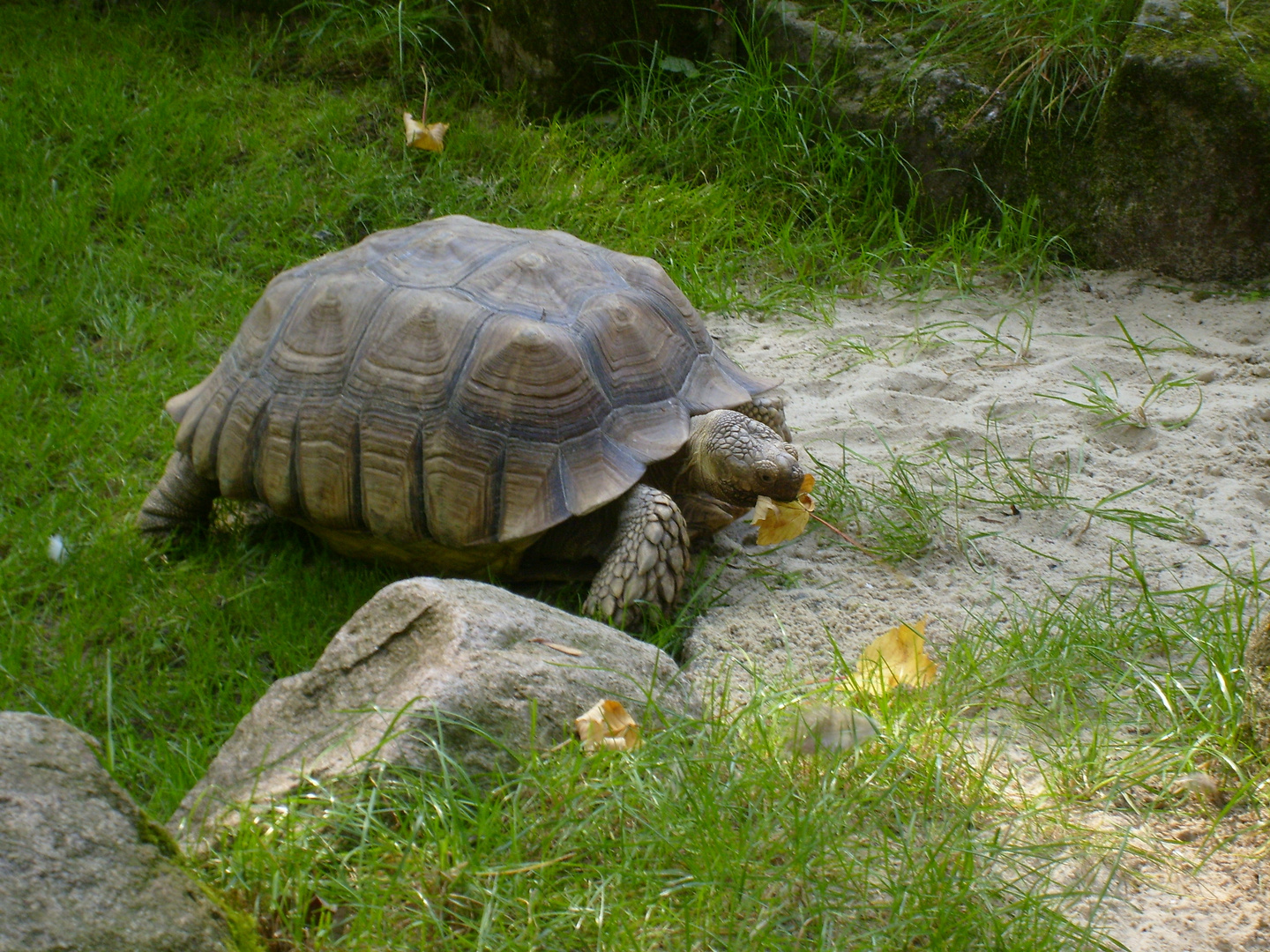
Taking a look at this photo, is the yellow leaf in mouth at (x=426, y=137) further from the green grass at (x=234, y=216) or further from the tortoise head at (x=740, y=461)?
the tortoise head at (x=740, y=461)

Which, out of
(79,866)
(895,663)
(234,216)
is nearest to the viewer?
(79,866)

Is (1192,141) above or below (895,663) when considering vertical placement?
above

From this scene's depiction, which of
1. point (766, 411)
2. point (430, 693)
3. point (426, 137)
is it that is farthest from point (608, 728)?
point (426, 137)

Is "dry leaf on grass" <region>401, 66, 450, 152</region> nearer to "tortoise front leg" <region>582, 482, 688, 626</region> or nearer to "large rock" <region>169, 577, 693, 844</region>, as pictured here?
"tortoise front leg" <region>582, 482, 688, 626</region>

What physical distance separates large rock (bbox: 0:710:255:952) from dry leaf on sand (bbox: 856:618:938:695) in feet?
4.35

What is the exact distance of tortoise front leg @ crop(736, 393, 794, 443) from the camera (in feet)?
10.6

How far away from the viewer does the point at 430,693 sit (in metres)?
1.90

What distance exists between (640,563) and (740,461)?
0.38 metres

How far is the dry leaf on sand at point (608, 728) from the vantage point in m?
1.98

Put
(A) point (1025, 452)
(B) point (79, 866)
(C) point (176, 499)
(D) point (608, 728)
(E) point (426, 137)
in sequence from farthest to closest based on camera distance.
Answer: (E) point (426, 137), (A) point (1025, 452), (C) point (176, 499), (D) point (608, 728), (B) point (79, 866)

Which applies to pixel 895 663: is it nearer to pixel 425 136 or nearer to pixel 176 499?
pixel 176 499

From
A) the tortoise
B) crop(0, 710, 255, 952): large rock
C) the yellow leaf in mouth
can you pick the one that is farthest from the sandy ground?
the yellow leaf in mouth

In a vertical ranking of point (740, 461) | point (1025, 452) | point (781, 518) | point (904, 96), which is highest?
point (904, 96)

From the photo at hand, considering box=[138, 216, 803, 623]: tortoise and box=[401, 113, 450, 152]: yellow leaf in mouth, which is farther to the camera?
box=[401, 113, 450, 152]: yellow leaf in mouth
